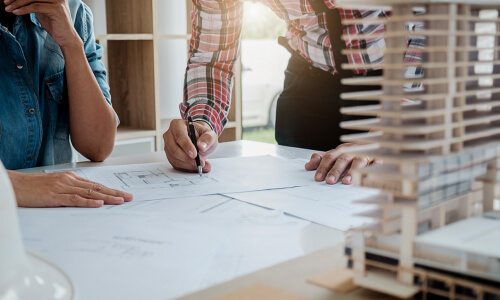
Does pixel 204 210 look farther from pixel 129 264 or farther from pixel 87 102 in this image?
pixel 87 102

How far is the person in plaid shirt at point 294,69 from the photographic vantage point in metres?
1.42

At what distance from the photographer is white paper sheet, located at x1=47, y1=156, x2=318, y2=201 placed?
3.50 feet

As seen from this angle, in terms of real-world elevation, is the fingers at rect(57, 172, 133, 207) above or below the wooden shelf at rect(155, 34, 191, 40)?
below

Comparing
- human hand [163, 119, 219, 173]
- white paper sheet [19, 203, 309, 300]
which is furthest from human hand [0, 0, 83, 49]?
white paper sheet [19, 203, 309, 300]

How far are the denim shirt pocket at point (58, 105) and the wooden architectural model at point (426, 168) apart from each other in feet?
4.06

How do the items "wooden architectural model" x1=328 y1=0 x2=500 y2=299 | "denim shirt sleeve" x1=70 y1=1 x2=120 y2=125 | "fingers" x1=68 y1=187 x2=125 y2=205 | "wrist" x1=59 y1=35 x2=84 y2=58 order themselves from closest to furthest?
1. "wooden architectural model" x1=328 y1=0 x2=500 y2=299
2. "fingers" x1=68 y1=187 x2=125 y2=205
3. "wrist" x1=59 y1=35 x2=84 y2=58
4. "denim shirt sleeve" x1=70 y1=1 x2=120 y2=125

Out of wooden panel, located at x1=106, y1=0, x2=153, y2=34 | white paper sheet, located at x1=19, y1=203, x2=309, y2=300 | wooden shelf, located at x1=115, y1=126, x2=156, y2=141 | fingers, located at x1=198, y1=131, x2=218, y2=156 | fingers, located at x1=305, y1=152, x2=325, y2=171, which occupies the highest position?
wooden panel, located at x1=106, y1=0, x2=153, y2=34

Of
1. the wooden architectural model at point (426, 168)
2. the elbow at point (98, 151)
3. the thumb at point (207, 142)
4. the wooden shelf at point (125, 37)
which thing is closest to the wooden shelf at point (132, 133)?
the wooden shelf at point (125, 37)

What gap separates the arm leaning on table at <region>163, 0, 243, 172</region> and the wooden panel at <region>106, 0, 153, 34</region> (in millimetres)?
1186

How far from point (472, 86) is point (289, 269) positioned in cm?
26

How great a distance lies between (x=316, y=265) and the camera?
574 millimetres

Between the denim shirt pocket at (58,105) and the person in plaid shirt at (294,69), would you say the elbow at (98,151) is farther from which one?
the person in plaid shirt at (294,69)

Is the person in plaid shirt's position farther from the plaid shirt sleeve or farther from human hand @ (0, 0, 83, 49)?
human hand @ (0, 0, 83, 49)

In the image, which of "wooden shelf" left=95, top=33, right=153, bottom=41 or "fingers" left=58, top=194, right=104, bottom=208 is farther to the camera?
"wooden shelf" left=95, top=33, right=153, bottom=41
